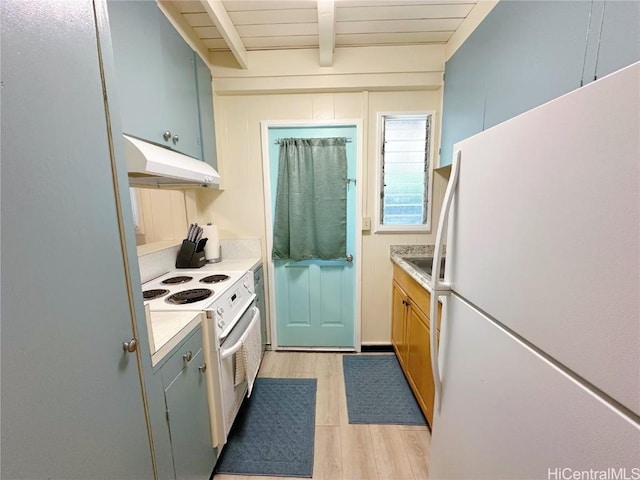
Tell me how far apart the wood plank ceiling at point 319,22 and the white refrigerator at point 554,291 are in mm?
1370

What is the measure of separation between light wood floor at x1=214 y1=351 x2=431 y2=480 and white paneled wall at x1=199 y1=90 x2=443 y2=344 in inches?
33.1

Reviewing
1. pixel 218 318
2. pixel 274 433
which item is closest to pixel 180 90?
pixel 218 318

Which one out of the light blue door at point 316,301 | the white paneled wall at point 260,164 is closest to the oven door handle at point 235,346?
the light blue door at point 316,301

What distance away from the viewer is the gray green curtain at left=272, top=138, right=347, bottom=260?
217cm

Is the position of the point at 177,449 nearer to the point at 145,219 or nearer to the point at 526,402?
the point at 526,402

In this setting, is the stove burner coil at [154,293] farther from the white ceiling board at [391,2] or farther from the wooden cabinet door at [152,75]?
the white ceiling board at [391,2]

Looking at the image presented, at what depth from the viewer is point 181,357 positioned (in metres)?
1.01

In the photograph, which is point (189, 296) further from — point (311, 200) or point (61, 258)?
point (311, 200)

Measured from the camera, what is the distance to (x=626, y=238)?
16.1 inches

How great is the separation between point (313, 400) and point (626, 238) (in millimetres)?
1910

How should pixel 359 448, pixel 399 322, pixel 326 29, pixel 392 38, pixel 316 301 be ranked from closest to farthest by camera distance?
1. pixel 359 448
2. pixel 326 29
3. pixel 392 38
4. pixel 399 322
5. pixel 316 301

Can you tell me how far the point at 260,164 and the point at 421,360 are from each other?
1.94 meters

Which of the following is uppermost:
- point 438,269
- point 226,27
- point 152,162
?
point 226,27

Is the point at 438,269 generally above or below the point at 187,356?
above
